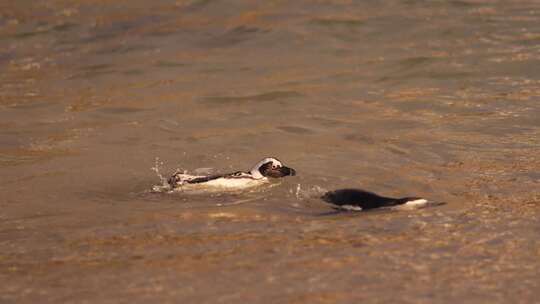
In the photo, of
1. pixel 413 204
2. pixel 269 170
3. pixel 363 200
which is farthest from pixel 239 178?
pixel 413 204

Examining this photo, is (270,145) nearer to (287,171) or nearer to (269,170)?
(287,171)

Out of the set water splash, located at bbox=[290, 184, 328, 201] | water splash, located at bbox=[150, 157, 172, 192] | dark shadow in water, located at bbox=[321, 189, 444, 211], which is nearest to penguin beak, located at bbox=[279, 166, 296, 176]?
water splash, located at bbox=[290, 184, 328, 201]

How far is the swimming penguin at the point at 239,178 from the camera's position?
8117 millimetres

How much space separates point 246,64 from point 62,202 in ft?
19.1

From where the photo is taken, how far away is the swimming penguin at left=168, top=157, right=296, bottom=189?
8.12 m

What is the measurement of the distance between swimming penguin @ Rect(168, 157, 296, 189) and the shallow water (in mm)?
95

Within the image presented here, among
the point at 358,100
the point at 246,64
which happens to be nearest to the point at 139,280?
the point at 358,100

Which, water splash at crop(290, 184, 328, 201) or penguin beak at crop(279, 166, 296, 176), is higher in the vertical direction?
penguin beak at crop(279, 166, 296, 176)

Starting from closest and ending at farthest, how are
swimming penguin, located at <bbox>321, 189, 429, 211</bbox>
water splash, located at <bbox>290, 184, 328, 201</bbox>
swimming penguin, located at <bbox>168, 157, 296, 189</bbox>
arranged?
swimming penguin, located at <bbox>321, 189, 429, 211</bbox> < water splash, located at <bbox>290, 184, 328, 201</bbox> < swimming penguin, located at <bbox>168, 157, 296, 189</bbox>

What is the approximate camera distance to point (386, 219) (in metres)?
7.09

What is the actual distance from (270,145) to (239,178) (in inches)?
66.7

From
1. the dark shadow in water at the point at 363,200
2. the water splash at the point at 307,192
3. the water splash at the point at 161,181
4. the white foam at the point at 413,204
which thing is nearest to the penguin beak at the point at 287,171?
the water splash at the point at 307,192

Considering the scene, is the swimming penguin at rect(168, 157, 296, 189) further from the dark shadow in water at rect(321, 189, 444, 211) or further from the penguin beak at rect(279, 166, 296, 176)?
the dark shadow in water at rect(321, 189, 444, 211)

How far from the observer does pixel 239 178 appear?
8.19 metres
